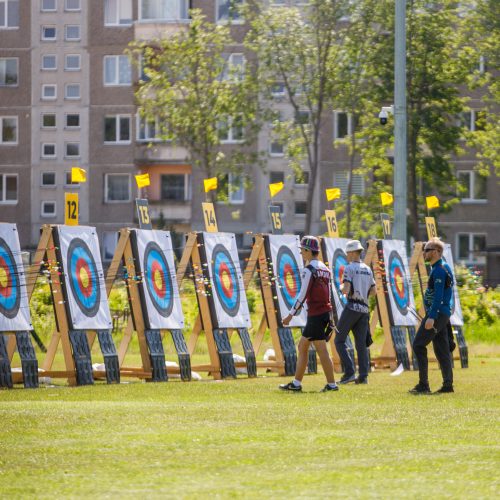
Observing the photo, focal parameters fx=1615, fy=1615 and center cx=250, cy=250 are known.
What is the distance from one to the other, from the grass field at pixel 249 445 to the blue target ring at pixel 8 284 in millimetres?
2247

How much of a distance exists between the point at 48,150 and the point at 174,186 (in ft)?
20.4

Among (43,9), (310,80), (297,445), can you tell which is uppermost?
(43,9)

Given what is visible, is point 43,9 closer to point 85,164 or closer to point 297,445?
point 85,164

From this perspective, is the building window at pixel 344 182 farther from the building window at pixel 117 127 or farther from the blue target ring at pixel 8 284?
the blue target ring at pixel 8 284

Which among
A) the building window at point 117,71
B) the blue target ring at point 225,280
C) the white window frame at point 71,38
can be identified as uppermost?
the white window frame at point 71,38

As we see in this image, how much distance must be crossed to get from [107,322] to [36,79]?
2161 inches

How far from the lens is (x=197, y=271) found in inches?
953

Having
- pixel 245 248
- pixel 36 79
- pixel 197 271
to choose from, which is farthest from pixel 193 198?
pixel 197 271

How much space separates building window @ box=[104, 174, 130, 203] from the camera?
3014 inches

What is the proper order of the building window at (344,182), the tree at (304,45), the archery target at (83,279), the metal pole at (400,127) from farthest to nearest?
the building window at (344,182) → the tree at (304,45) → the metal pole at (400,127) → the archery target at (83,279)

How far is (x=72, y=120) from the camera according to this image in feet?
249

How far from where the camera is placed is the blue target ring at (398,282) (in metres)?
28.7

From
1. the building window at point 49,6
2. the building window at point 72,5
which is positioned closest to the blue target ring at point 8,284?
the building window at point 72,5

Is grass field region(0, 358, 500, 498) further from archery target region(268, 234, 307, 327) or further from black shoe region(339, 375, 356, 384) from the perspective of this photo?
archery target region(268, 234, 307, 327)
